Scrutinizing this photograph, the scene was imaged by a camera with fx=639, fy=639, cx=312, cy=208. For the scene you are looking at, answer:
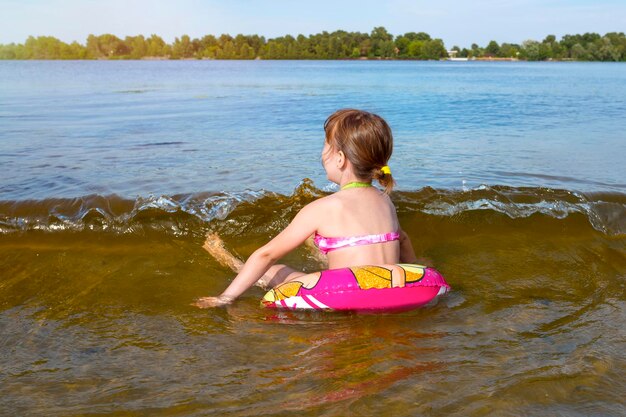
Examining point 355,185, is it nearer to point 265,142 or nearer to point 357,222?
point 357,222

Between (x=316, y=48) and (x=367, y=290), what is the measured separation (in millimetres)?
83014

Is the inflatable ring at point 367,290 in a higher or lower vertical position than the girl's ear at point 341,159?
lower

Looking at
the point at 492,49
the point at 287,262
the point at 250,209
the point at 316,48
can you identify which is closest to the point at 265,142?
the point at 250,209

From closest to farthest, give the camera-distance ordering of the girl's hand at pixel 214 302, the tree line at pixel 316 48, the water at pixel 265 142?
the girl's hand at pixel 214 302 → the water at pixel 265 142 → the tree line at pixel 316 48

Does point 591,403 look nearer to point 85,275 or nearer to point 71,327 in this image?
point 71,327

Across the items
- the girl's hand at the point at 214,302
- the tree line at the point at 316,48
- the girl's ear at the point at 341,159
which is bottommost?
the girl's hand at the point at 214,302

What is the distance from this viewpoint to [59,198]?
6121 mm

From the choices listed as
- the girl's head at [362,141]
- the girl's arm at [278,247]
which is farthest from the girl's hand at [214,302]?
the girl's head at [362,141]

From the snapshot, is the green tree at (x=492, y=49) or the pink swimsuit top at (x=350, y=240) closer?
the pink swimsuit top at (x=350, y=240)

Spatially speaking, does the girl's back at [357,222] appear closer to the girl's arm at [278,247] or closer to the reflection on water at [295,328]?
the girl's arm at [278,247]

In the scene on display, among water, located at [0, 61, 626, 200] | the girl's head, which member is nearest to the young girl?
the girl's head

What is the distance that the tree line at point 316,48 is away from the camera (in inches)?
2606

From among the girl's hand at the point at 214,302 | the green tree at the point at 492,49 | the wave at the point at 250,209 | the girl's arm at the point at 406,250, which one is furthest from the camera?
the green tree at the point at 492,49

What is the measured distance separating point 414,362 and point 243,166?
5.12 meters
